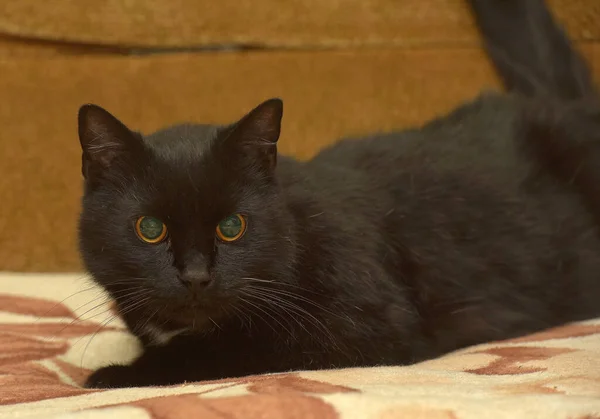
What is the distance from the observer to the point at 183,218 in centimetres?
111

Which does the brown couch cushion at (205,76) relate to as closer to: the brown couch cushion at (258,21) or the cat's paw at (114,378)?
the brown couch cushion at (258,21)

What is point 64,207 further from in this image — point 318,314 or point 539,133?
point 539,133

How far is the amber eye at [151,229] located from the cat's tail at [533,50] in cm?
128

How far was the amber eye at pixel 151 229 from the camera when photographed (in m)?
1.13

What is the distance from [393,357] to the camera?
1.26 meters

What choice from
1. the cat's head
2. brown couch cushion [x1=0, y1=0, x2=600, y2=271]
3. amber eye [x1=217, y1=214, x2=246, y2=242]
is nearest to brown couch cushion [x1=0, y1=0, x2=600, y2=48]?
brown couch cushion [x1=0, y1=0, x2=600, y2=271]

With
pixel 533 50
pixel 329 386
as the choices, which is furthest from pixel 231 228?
pixel 533 50

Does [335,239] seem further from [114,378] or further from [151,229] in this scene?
[114,378]

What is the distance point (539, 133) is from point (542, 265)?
0.38 metres

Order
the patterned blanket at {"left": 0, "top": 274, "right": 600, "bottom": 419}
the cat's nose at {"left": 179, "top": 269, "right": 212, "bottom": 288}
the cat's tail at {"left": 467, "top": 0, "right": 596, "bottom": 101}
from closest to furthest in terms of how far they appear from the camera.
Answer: the patterned blanket at {"left": 0, "top": 274, "right": 600, "bottom": 419}, the cat's nose at {"left": 179, "top": 269, "right": 212, "bottom": 288}, the cat's tail at {"left": 467, "top": 0, "right": 596, "bottom": 101}

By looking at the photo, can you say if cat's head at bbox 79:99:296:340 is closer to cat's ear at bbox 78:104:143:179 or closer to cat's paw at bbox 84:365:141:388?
cat's ear at bbox 78:104:143:179

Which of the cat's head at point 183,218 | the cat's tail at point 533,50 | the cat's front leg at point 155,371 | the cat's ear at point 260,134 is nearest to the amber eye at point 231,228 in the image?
the cat's head at point 183,218

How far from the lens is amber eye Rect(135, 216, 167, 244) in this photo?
113 centimetres

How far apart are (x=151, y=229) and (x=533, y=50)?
134 centimetres
